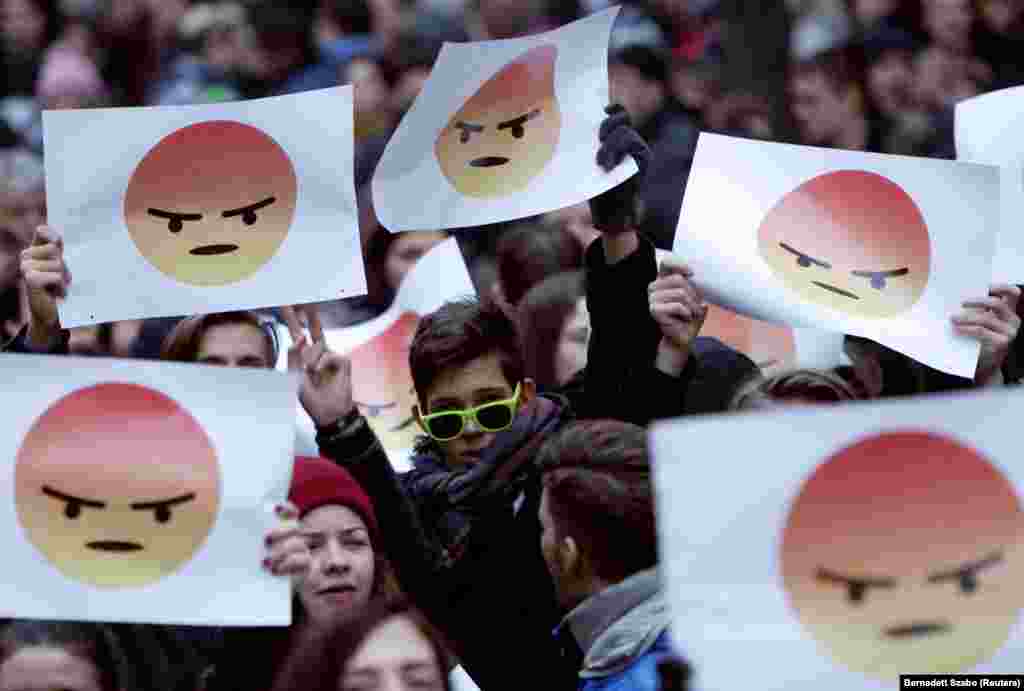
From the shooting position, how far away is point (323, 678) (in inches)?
134

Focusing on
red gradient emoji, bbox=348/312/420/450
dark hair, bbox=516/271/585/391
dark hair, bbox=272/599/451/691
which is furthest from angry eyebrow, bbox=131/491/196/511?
dark hair, bbox=516/271/585/391

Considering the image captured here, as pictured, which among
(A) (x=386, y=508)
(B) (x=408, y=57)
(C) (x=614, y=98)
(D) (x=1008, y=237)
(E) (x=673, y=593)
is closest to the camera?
(E) (x=673, y=593)

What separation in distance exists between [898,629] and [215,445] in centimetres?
128

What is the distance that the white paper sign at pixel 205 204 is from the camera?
4.57 metres

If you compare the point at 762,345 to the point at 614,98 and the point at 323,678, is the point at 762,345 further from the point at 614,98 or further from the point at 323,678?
the point at 614,98

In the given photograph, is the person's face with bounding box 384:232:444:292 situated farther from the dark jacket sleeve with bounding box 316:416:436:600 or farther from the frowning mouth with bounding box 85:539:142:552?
the frowning mouth with bounding box 85:539:142:552

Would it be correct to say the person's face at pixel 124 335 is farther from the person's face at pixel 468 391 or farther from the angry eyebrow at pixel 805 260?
the angry eyebrow at pixel 805 260

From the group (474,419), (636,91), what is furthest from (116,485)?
(636,91)

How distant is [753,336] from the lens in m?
5.55

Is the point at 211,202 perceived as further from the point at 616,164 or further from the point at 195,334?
the point at 616,164

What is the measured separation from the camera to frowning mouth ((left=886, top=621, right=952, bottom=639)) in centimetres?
329

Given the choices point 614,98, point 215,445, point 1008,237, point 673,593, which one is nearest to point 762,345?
point 1008,237

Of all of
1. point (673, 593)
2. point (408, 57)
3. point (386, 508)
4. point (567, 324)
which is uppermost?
point (673, 593)

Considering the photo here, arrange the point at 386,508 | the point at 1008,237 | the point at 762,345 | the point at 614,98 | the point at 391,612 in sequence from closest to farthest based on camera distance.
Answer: the point at 391,612 → the point at 386,508 → the point at 1008,237 → the point at 762,345 → the point at 614,98
